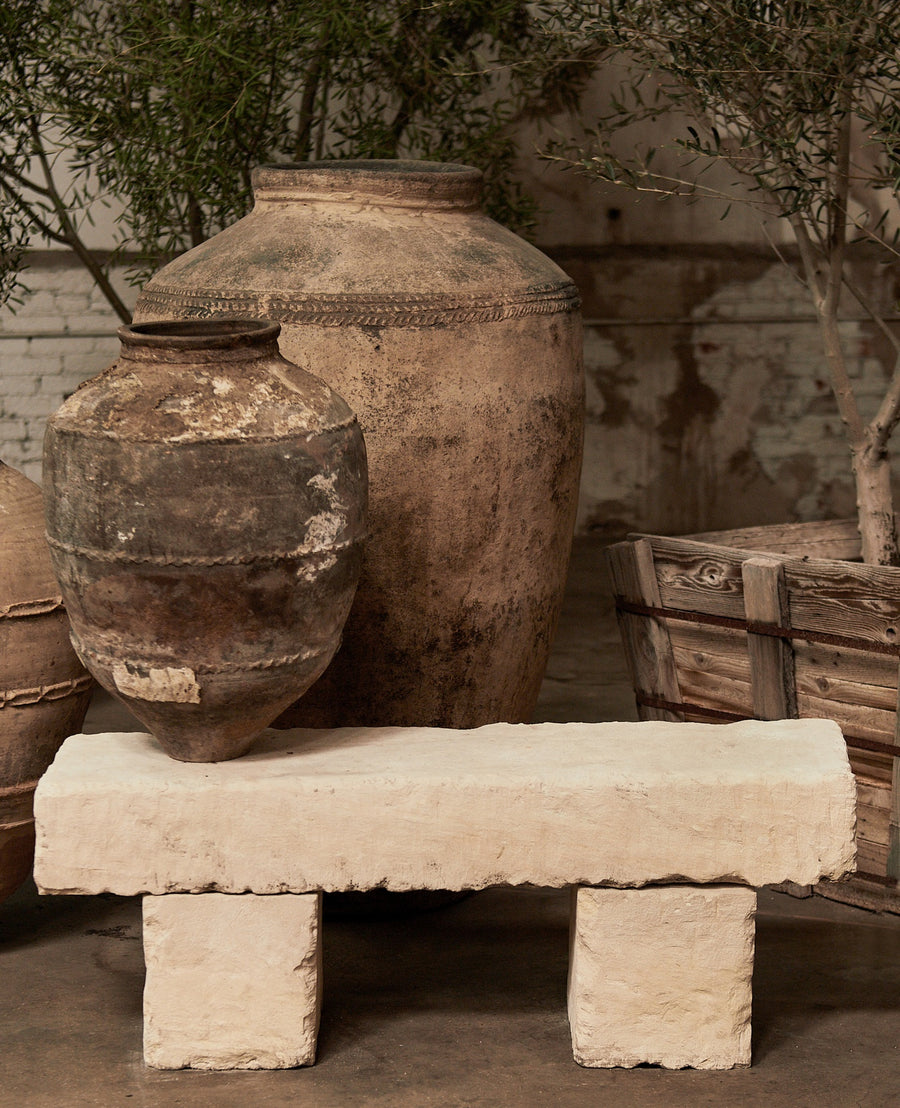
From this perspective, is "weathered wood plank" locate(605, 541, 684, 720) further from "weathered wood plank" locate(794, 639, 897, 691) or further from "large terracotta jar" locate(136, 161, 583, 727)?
"weathered wood plank" locate(794, 639, 897, 691)

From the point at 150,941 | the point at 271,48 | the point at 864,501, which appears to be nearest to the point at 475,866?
the point at 150,941

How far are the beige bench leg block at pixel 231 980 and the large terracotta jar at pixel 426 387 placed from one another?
672 mm

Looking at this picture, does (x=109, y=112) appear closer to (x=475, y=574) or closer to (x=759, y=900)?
(x=475, y=574)

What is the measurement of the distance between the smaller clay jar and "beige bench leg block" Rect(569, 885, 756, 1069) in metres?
0.76

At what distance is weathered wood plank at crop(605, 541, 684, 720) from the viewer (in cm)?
354

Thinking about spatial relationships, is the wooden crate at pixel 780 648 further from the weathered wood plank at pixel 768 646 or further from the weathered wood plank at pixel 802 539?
the weathered wood plank at pixel 802 539

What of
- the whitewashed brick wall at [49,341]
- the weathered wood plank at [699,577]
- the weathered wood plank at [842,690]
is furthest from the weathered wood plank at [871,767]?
the whitewashed brick wall at [49,341]

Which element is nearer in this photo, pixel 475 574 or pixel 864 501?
pixel 475 574

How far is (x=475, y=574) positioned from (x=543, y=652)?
38cm

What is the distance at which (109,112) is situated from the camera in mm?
4699

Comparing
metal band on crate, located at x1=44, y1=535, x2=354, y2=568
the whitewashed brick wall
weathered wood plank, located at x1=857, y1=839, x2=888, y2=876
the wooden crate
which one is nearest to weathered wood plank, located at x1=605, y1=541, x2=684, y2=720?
the wooden crate

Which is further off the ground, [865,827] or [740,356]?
[740,356]

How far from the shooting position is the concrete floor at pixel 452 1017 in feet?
8.71

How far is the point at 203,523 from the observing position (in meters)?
2.55
